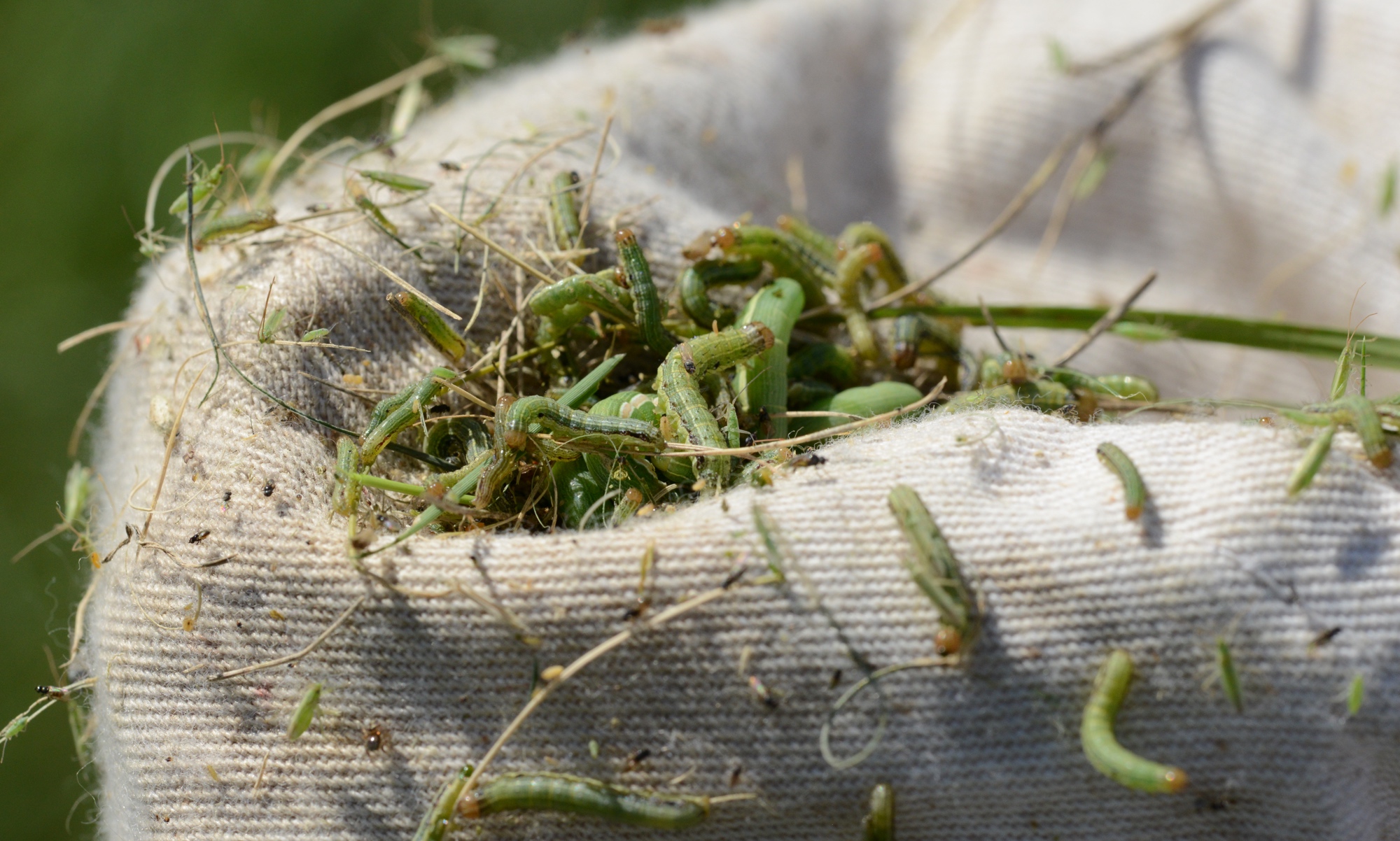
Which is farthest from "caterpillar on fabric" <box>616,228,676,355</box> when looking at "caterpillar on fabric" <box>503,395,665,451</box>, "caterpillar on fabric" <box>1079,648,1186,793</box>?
"caterpillar on fabric" <box>1079,648,1186,793</box>

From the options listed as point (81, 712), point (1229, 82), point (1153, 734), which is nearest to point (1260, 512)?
point (1153, 734)

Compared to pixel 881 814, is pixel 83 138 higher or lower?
higher

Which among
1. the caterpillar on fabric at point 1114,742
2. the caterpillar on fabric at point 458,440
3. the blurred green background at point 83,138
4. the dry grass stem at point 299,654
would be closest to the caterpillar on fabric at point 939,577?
the caterpillar on fabric at point 1114,742

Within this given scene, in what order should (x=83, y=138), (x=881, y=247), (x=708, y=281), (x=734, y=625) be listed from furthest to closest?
(x=83, y=138) → (x=881, y=247) → (x=708, y=281) → (x=734, y=625)

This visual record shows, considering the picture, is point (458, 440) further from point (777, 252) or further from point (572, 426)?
point (777, 252)

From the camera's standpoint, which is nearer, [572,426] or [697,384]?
[572,426]

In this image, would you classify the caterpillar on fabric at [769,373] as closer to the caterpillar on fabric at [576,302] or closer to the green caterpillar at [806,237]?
the caterpillar on fabric at [576,302]

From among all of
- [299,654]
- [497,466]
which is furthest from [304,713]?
[497,466]
